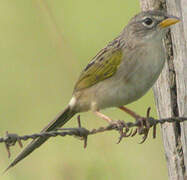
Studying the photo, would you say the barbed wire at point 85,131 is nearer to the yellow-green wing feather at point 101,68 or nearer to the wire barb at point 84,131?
the wire barb at point 84,131

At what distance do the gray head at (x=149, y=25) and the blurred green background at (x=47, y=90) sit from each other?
81 centimetres

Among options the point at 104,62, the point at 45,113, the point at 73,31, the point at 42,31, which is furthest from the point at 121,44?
the point at 73,31

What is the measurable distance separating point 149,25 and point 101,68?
2.28 ft

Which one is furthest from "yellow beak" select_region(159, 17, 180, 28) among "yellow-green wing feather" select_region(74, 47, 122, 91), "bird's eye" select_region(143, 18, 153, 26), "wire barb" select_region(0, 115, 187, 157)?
"wire barb" select_region(0, 115, 187, 157)

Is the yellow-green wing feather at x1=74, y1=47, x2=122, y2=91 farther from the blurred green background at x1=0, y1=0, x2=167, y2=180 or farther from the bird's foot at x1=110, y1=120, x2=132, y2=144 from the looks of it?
the bird's foot at x1=110, y1=120, x2=132, y2=144

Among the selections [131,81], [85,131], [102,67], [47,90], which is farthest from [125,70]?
[47,90]

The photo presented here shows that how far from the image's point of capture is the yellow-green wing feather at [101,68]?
6527 millimetres

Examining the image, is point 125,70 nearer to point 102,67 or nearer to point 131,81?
point 131,81

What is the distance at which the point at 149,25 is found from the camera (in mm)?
6754

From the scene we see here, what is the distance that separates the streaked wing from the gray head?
0.78 ft

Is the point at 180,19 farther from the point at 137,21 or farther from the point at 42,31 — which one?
the point at 42,31

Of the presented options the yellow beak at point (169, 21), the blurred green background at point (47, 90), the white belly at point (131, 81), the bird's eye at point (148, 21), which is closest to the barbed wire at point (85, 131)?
the white belly at point (131, 81)

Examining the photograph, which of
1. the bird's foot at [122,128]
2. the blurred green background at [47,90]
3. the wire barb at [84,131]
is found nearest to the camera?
the wire barb at [84,131]

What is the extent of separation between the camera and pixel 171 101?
5.88 metres
